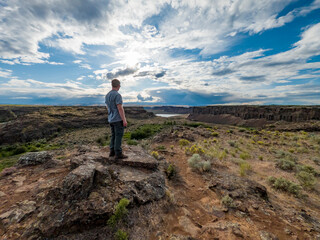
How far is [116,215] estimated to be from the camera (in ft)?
10.6

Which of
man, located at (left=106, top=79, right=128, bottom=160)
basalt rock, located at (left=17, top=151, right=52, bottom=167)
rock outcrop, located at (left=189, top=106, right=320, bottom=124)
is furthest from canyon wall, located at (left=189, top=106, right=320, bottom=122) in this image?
→ basalt rock, located at (left=17, top=151, right=52, bottom=167)

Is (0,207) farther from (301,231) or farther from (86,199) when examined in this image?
(301,231)

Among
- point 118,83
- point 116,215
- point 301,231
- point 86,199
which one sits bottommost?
point 301,231

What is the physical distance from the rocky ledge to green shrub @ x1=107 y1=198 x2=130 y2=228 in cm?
13

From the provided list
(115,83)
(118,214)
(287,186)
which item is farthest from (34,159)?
(287,186)

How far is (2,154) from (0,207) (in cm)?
1735

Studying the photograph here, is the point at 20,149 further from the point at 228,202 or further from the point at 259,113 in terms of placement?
the point at 259,113

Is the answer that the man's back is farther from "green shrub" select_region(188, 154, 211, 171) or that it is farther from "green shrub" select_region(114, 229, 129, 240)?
"green shrub" select_region(188, 154, 211, 171)

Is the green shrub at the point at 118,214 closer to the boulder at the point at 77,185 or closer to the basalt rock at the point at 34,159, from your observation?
the boulder at the point at 77,185

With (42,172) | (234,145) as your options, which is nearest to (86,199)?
(42,172)

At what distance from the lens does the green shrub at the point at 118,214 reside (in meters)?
3.11

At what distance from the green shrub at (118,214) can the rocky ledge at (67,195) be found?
0.13 metres

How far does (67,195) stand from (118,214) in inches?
53.1

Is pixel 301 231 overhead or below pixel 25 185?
below
